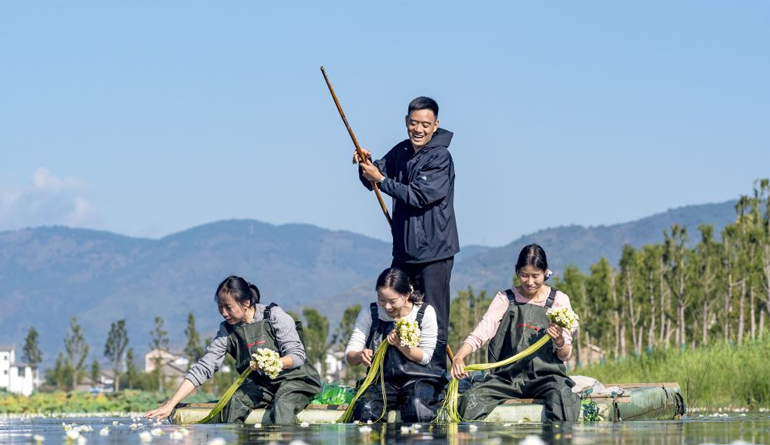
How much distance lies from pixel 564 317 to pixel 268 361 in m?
2.79

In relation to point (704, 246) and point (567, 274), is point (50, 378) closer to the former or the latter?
point (567, 274)

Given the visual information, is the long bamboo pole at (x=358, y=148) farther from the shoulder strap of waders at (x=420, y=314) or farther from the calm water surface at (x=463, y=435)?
the calm water surface at (x=463, y=435)

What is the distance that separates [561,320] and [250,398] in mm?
3348

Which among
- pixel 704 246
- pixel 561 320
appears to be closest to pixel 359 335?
pixel 561 320

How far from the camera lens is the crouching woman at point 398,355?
12727mm

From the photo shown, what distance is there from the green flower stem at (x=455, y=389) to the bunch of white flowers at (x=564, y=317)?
432 mm

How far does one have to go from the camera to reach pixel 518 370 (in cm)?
1315

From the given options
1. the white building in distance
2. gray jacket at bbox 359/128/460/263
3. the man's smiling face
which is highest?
the man's smiling face

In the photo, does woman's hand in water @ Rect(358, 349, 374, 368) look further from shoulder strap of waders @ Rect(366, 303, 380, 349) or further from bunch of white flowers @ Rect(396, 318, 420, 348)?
bunch of white flowers @ Rect(396, 318, 420, 348)

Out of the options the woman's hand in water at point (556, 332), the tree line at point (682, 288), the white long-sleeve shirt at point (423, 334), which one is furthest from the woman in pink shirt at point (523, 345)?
the tree line at point (682, 288)

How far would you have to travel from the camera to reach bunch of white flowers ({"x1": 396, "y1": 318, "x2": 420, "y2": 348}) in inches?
487

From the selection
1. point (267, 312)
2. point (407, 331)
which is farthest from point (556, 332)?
point (267, 312)

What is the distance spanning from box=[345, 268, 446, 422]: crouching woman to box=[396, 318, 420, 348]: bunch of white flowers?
0.18 m

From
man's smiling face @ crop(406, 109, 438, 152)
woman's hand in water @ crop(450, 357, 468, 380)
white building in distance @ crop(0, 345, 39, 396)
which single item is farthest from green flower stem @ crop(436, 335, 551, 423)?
white building in distance @ crop(0, 345, 39, 396)
